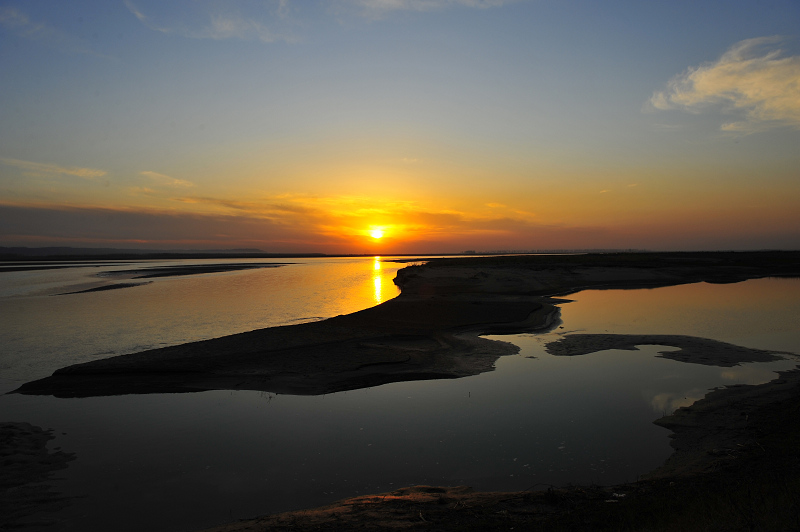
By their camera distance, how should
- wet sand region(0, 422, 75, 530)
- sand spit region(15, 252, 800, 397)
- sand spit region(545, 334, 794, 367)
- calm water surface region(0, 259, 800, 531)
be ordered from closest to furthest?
wet sand region(0, 422, 75, 530) < calm water surface region(0, 259, 800, 531) < sand spit region(15, 252, 800, 397) < sand spit region(545, 334, 794, 367)

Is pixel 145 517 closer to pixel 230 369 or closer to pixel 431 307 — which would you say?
pixel 230 369

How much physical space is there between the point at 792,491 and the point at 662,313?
82.9ft

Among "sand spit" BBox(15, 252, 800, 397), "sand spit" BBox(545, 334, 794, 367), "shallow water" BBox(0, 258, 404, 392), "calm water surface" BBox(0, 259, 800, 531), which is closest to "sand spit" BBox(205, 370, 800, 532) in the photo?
"calm water surface" BBox(0, 259, 800, 531)

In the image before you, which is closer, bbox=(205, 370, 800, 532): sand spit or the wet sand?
bbox=(205, 370, 800, 532): sand spit

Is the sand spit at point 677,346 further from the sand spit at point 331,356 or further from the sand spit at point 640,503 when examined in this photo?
the sand spit at point 640,503

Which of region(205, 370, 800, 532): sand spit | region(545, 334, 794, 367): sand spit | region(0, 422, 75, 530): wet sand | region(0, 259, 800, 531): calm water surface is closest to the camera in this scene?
region(205, 370, 800, 532): sand spit

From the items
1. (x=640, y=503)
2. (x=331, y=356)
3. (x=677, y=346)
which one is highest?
(x=640, y=503)

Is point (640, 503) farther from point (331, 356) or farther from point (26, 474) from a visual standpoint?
point (331, 356)

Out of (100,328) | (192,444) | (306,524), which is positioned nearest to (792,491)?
(306,524)

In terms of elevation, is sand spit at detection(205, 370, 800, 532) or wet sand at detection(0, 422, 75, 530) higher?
sand spit at detection(205, 370, 800, 532)

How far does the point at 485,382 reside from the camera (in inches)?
562

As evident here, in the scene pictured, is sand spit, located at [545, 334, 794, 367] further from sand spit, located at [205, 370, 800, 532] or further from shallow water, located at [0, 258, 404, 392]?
shallow water, located at [0, 258, 404, 392]

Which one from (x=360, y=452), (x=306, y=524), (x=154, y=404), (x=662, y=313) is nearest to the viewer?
(x=306, y=524)

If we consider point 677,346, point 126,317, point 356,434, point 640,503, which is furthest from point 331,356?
point 126,317
